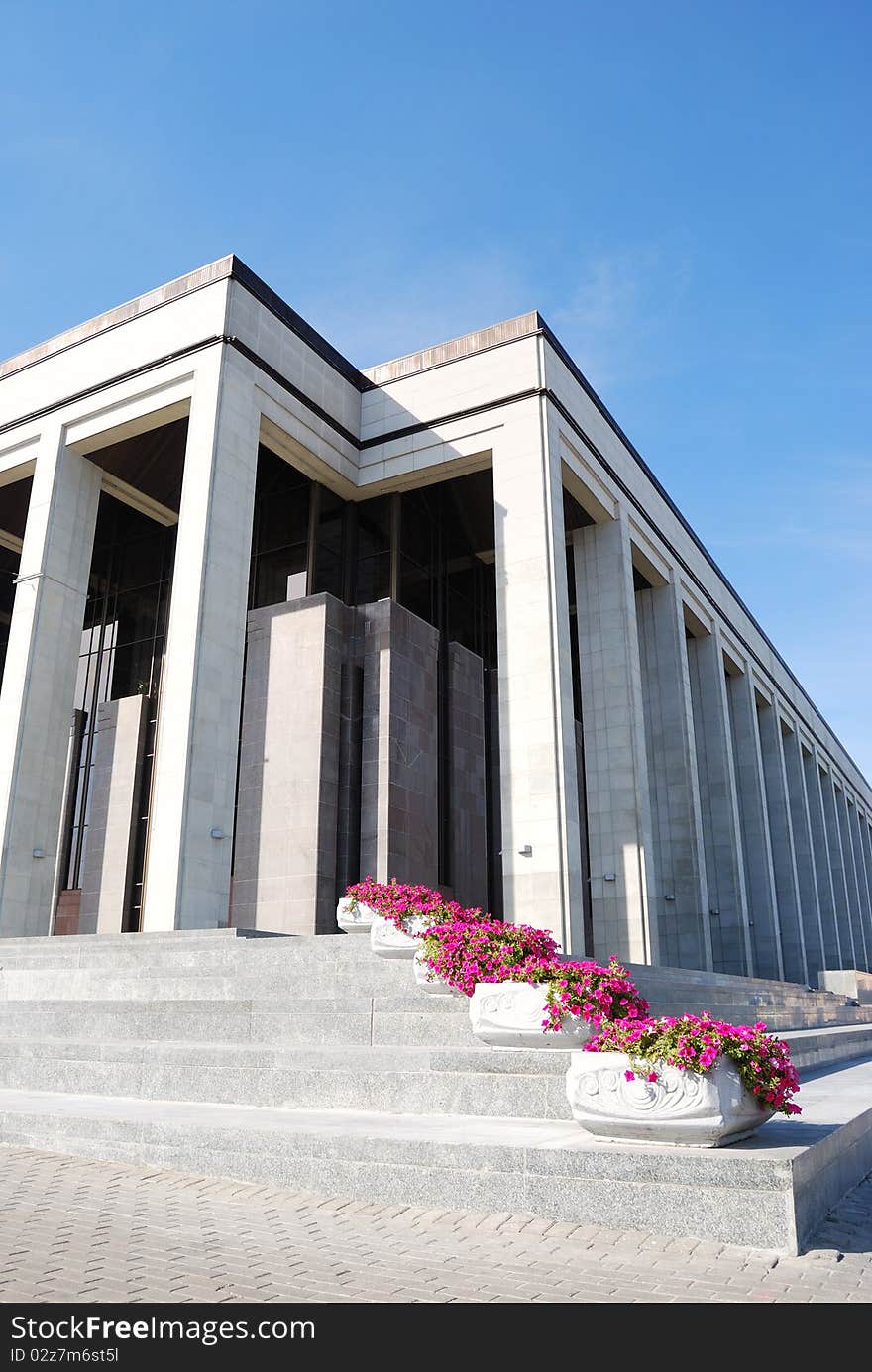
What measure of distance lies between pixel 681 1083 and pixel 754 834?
34.7 meters

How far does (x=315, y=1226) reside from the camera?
241 inches

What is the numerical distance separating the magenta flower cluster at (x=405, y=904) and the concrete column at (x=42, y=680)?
35.0ft

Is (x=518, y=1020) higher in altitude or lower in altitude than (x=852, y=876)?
lower

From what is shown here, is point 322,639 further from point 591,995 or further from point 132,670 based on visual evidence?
point 591,995

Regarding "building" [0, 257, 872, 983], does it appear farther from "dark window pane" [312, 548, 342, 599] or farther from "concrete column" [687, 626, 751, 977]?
"concrete column" [687, 626, 751, 977]

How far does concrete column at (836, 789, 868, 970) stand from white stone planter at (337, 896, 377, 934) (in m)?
47.4

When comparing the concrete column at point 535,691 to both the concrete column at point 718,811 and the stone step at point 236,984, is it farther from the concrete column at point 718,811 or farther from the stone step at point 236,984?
the concrete column at point 718,811

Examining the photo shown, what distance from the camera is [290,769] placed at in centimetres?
2309

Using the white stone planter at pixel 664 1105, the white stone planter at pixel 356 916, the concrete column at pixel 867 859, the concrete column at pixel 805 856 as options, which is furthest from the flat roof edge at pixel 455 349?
the concrete column at pixel 867 859

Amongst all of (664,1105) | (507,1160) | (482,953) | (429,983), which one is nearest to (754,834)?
(429,983)

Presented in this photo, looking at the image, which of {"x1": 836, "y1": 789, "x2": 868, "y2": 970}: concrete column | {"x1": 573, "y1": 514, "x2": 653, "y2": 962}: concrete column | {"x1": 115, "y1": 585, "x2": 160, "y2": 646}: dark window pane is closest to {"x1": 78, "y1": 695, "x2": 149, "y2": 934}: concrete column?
{"x1": 115, "y1": 585, "x2": 160, "y2": 646}: dark window pane

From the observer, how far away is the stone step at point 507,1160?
5.73 metres

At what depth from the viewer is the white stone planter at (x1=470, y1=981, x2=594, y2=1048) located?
8812 millimetres

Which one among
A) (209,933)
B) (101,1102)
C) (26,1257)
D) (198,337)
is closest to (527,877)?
(209,933)
